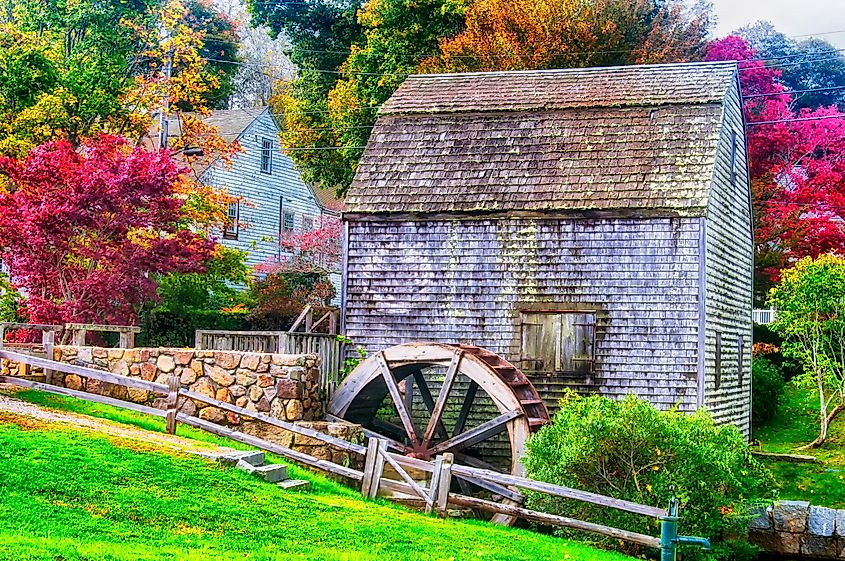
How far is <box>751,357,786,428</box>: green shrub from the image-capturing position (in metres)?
25.0

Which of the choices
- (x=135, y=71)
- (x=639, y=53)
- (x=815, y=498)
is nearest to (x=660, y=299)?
(x=815, y=498)

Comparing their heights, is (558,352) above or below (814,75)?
below

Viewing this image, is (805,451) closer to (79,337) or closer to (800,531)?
(800,531)

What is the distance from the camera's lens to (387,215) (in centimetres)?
2016

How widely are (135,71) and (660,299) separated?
18.7 m

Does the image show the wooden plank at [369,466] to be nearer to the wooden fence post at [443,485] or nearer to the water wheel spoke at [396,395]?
the wooden fence post at [443,485]

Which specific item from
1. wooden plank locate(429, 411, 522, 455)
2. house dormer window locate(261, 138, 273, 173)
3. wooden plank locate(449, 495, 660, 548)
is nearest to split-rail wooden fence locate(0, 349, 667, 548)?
wooden plank locate(449, 495, 660, 548)

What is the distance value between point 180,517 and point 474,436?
25.9 feet

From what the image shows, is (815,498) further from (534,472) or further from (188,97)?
(188,97)

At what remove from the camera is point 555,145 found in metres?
20.2

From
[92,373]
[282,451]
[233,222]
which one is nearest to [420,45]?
[233,222]

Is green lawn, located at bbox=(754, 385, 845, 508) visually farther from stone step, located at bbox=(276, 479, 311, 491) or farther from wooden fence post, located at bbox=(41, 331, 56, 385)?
wooden fence post, located at bbox=(41, 331, 56, 385)

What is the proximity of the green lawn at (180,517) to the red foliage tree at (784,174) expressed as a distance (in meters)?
16.0

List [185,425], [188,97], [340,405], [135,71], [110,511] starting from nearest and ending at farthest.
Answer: [110,511], [185,425], [340,405], [188,97], [135,71]
